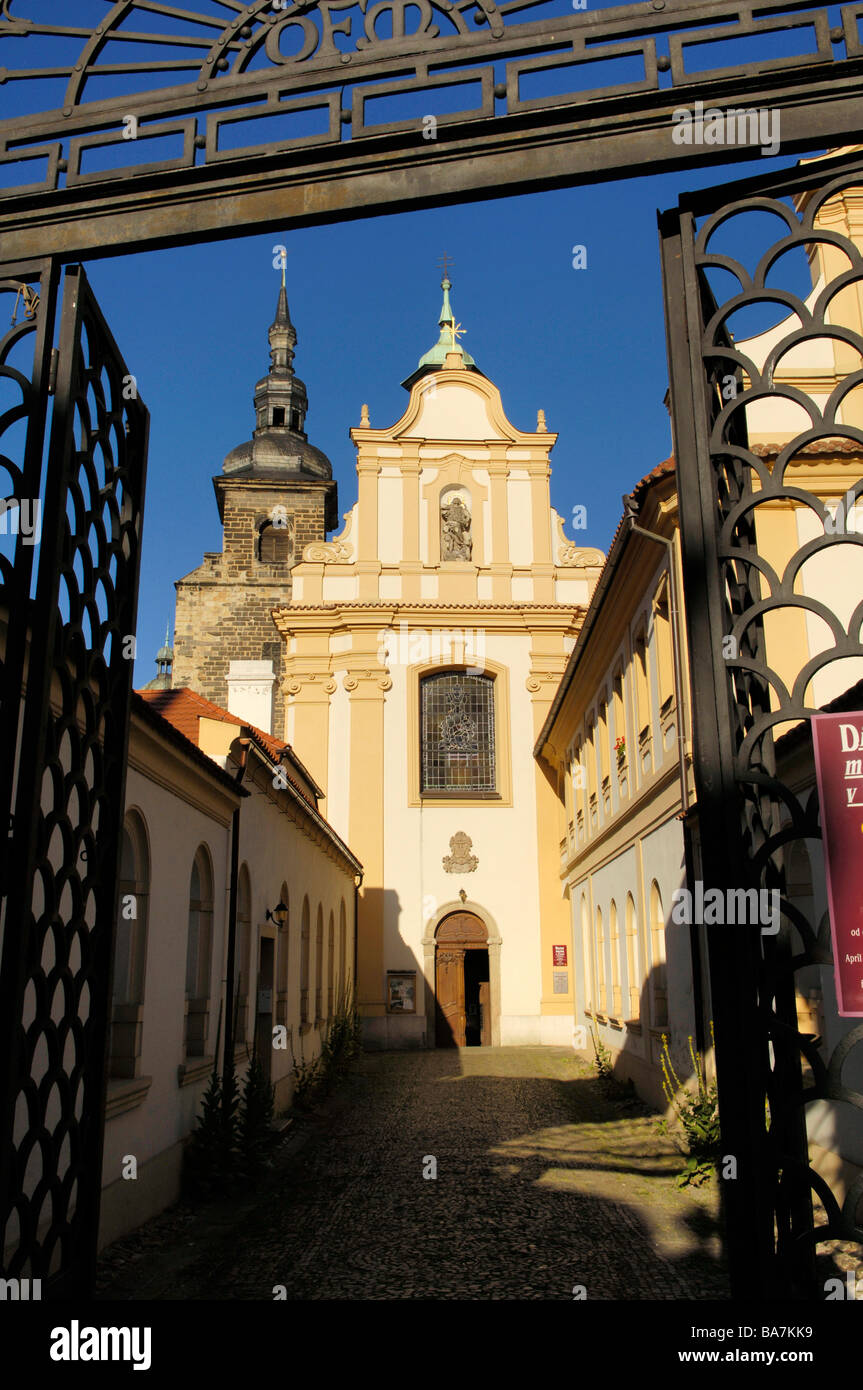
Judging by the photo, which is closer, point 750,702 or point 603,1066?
point 750,702

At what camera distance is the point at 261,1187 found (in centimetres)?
1136

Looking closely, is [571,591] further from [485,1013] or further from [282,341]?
[282,341]

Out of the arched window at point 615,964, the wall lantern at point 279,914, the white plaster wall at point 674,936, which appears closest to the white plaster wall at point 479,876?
the arched window at point 615,964

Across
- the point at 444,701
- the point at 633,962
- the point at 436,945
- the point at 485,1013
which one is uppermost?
the point at 444,701

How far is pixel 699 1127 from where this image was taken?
11203 mm

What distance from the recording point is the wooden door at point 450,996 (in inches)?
1037

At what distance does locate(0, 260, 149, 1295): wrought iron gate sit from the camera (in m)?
3.46

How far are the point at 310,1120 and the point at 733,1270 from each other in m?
13.8

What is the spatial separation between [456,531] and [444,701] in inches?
163

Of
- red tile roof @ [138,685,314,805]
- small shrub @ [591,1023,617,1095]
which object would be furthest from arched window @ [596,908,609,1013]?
red tile roof @ [138,685,314,805]

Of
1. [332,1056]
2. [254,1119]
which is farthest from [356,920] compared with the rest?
[254,1119]

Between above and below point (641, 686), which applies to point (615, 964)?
below

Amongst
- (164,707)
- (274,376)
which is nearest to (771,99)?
(164,707)
